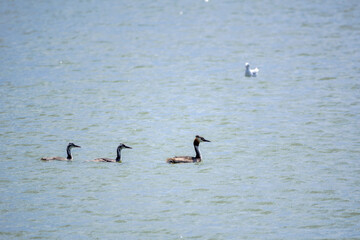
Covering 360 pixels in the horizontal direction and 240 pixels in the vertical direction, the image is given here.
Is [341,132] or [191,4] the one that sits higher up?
[191,4]

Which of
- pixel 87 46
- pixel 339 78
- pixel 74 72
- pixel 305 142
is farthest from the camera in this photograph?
pixel 87 46

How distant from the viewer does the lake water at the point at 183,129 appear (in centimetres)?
1606

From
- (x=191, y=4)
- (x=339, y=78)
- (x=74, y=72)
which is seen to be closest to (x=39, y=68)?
(x=74, y=72)

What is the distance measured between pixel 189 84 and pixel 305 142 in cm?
1191

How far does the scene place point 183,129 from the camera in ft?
82.9

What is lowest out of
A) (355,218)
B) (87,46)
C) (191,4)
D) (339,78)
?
(355,218)

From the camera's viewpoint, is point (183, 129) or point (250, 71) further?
point (250, 71)

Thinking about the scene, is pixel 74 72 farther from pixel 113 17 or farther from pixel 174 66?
pixel 113 17

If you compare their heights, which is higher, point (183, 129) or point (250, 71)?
point (250, 71)

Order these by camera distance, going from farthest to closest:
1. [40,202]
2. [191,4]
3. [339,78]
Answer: [191,4], [339,78], [40,202]

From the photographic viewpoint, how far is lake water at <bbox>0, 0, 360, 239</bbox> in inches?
632

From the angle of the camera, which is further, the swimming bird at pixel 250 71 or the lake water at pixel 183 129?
the swimming bird at pixel 250 71

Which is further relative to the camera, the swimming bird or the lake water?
the swimming bird

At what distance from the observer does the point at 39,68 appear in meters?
36.9
